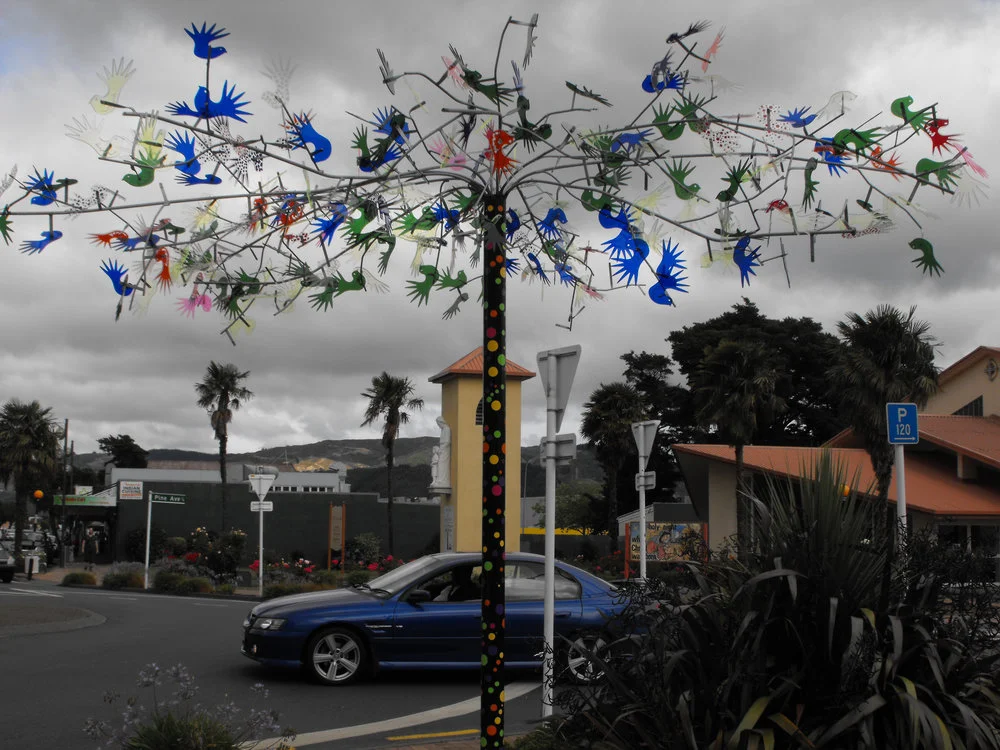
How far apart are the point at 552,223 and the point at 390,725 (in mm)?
5219

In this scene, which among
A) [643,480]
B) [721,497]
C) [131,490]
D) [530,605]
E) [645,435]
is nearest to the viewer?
[530,605]

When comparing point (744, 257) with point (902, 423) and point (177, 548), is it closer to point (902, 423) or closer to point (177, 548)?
point (902, 423)

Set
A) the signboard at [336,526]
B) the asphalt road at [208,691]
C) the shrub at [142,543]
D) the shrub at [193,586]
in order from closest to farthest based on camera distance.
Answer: the asphalt road at [208,691], the shrub at [193,586], the signboard at [336,526], the shrub at [142,543]

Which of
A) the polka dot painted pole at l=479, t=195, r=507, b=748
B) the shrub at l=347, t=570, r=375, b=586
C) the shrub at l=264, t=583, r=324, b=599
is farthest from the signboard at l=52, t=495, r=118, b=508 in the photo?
the polka dot painted pole at l=479, t=195, r=507, b=748

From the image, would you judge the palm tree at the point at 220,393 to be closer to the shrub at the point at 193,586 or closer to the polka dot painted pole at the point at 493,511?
the shrub at the point at 193,586

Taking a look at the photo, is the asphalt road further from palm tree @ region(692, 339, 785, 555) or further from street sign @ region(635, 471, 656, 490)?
palm tree @ region(692, 339, 785, 555)

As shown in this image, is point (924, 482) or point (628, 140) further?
point (924, 482)

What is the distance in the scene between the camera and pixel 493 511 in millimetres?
5023

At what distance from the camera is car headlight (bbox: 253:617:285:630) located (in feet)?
34.9

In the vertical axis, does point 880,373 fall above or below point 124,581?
above

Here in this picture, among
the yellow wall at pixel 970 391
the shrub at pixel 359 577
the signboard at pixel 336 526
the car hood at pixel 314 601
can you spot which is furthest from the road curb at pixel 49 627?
the yellow wall at pixel 970 391

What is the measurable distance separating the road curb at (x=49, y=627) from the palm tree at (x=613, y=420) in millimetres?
31595

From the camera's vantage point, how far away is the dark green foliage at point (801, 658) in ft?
15.4

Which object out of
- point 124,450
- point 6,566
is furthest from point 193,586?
point 124,450
